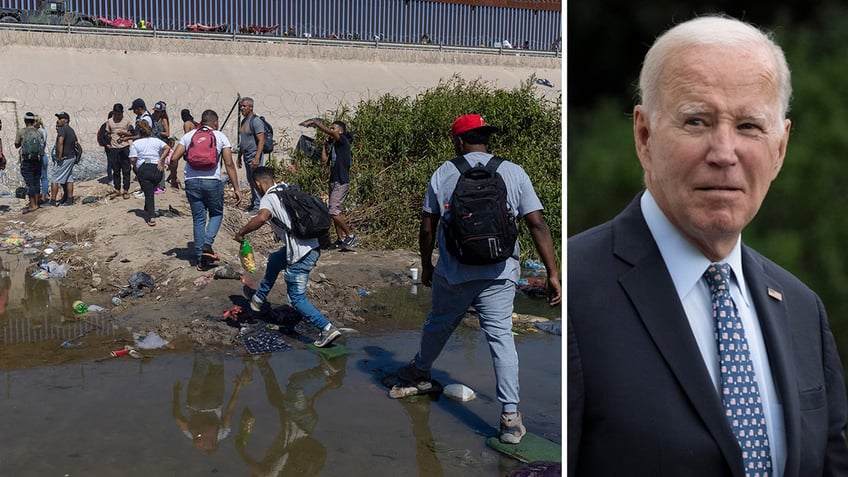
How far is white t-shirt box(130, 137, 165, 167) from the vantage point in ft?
31.4

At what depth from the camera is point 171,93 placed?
60.1 ft

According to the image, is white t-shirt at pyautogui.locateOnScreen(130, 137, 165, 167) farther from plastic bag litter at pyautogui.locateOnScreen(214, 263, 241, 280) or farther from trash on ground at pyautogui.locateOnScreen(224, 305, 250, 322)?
trash on ground at pyautogui.locateOnScreen(224, 305, 250, 322)

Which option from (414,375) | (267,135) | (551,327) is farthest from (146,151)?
(414,375)

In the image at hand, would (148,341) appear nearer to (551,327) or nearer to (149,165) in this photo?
(551,327)

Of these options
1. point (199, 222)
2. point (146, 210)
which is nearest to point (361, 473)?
point (199, 222)

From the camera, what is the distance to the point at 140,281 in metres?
7.23

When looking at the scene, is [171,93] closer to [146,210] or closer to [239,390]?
[146,210]

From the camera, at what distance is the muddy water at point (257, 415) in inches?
153

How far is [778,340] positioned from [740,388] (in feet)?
0.36

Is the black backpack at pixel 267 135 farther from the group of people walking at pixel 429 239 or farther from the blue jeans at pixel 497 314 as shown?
the blue jeans at pixel 497 314

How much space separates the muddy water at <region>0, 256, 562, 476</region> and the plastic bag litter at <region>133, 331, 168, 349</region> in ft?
0.62

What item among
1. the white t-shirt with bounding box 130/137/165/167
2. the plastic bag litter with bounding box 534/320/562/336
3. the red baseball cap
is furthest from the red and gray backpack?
the red baseball cap

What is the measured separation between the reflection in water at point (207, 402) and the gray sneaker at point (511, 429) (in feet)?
4.35

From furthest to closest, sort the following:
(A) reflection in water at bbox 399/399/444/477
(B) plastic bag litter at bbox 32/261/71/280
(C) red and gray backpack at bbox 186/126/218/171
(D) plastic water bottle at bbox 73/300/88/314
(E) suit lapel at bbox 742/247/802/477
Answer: (B) plastic bag litter at bbox 32/261/71/280, (C) red and gray backpack at bbox 186/126/218/171, (D) plastic water bottle at bbox 73/300/88/314, (A) reflection in water at bbox 399/399/444/477, (E) suit lapel at bbox 742/247/802/477
